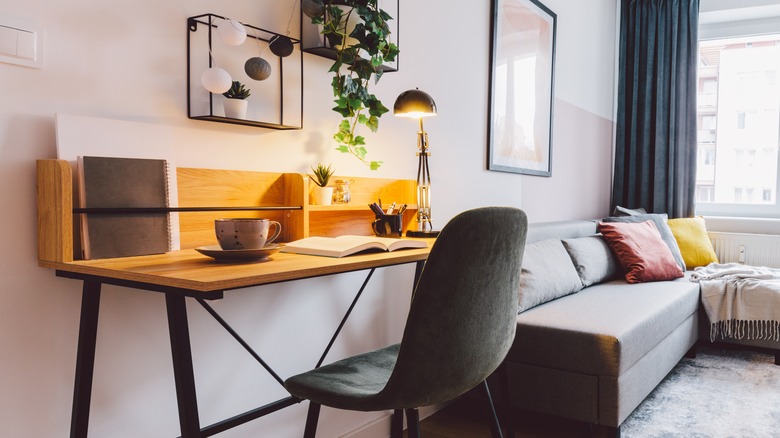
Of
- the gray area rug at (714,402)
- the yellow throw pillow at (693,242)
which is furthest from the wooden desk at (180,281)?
the yellow throw pillow at (693,242)

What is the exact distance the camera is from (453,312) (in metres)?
1.19

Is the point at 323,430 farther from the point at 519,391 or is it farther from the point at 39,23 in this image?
the point at 39,23

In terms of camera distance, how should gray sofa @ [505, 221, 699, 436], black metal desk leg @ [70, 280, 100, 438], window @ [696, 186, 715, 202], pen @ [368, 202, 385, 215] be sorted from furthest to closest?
window @ [696, 186, 715, 202]
gray sofa @ [505, 221, 699, 436]
pen @ [368, 202, 385, 215]
black metal desk leg @ [70, 280, 100, 438]

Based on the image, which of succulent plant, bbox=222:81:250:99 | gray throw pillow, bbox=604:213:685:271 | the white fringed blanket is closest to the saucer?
succulent plant, bbox=222:81:250:99

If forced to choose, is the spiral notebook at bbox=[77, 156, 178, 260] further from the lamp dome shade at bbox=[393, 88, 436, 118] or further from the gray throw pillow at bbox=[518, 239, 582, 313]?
the gray throw pillow at bbox=[518, 239, 582, 313]

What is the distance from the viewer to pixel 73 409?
1.28m

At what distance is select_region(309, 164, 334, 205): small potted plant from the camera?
1878 millimetres

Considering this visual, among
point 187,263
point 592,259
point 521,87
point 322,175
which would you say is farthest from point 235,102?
point 592,259

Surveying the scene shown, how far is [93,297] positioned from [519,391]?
1.56m

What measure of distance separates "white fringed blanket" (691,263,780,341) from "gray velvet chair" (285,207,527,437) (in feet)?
7.76

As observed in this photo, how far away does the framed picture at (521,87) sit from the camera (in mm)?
2986

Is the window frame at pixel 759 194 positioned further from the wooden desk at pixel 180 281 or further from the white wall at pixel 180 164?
the wooden desk at pixel 180 281

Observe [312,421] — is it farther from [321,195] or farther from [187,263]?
[321,195]

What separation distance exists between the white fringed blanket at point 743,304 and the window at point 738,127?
1252mm
